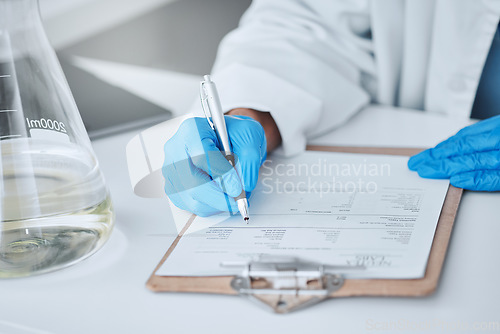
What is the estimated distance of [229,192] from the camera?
24.9 inches

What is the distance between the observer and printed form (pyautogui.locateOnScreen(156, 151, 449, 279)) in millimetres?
531

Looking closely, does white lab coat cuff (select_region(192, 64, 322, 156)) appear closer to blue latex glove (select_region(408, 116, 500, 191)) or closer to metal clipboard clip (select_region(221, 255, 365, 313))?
blue latex glove (select_region(408, 116, 500, 191))

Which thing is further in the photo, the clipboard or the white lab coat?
the white lab coat

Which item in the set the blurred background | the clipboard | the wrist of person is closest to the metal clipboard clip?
the clipboard

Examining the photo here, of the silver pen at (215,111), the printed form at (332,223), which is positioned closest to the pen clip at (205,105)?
the silver pen at (215,111)

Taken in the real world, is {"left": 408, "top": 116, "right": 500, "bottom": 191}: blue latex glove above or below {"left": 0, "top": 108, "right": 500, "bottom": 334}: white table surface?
above

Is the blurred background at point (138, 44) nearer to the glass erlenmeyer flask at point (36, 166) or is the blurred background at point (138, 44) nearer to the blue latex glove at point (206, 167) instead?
the blue latex glove at point (206, 167)

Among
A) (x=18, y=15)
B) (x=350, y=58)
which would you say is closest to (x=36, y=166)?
(x=18, y=15)

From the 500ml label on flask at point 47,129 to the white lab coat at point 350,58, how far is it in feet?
1.19

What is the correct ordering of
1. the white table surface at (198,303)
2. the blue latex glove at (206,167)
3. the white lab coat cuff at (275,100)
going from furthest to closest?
the white lab coat cuff at (275,100), the blue latex glove at (206,167), the white table surface at (198,303)

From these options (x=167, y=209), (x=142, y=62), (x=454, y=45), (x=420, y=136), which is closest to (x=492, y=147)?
(x=420, y=136)

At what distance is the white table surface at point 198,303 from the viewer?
459mm

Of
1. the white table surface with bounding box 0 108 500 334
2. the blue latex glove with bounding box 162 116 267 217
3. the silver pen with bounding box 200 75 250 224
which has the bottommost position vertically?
the white table surface with bounding box 0 108 500 334

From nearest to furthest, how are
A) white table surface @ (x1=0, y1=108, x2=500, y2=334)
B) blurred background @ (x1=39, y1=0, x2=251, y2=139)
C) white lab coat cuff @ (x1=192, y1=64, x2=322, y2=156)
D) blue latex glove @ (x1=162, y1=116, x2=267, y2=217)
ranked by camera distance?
white table surface @ (x1=0, y1=108, x2=500, y2=334) < blue latex glove @ (x1=162, y1=116, x2=267, y2=217) < white lab coat cuff @ (x1=192, y1=64, x2=322, y2=156) < blurred background @ (x1=39, y1=0, x2=251, y2=139)
